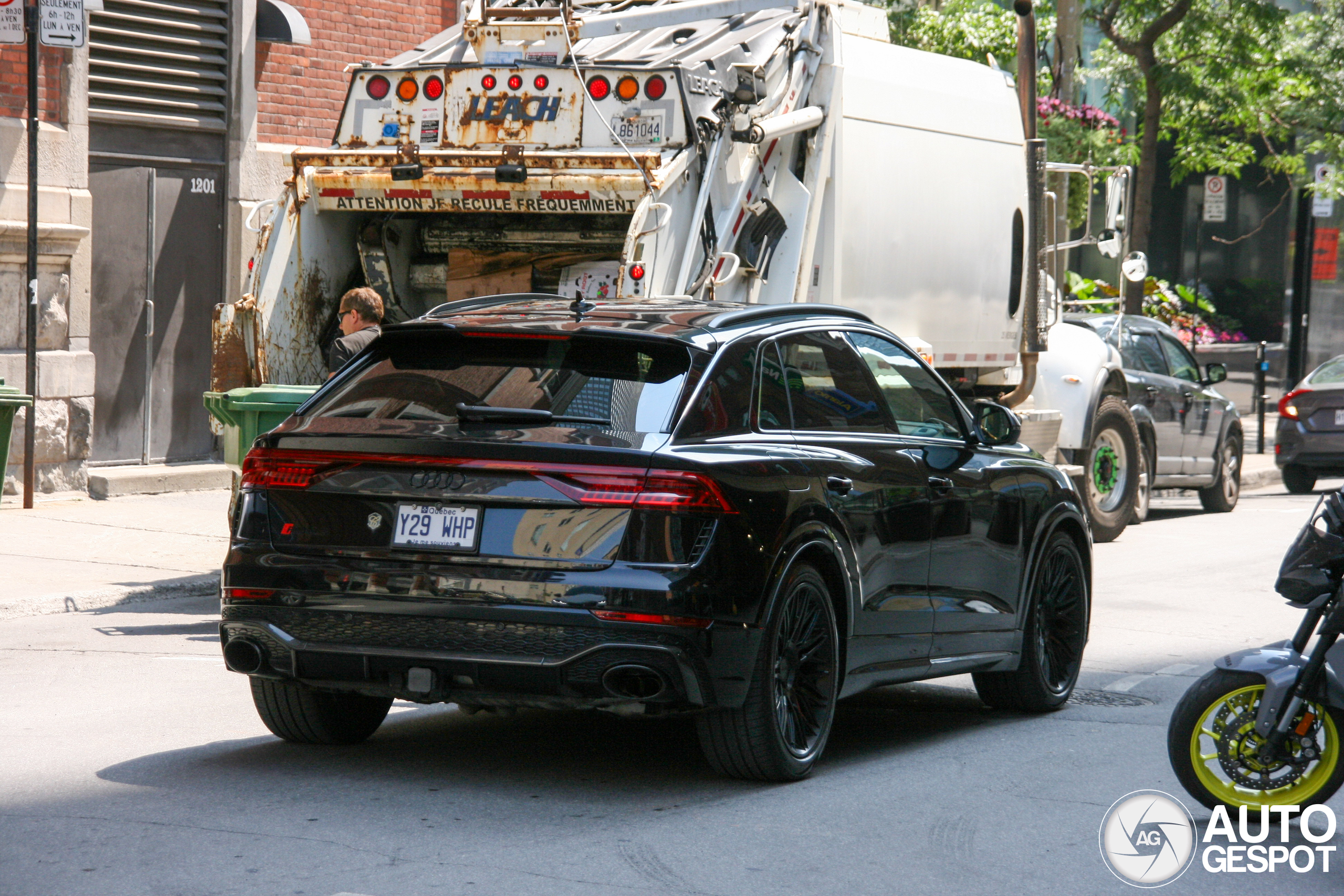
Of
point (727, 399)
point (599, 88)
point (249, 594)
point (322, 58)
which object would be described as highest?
point (322, 58)

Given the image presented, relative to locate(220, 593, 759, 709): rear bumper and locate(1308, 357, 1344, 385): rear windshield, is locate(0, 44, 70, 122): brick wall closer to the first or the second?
locate(220, 593, 759, 709): rear bumper

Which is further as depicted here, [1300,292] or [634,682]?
[1300,292]

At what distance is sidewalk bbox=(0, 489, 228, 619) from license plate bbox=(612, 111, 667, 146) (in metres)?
3.60

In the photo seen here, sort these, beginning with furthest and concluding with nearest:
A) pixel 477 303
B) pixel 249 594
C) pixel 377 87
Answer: pixel 377 87, pixel 477 303, pixel 249 594

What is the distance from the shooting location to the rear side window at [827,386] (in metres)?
6.41

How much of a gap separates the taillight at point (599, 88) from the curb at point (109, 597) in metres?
3.65

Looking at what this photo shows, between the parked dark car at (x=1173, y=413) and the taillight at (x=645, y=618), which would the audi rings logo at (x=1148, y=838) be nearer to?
the taillight at (x=645, y=618)

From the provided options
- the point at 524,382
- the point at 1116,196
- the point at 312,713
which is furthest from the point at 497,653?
the point at 1116,196

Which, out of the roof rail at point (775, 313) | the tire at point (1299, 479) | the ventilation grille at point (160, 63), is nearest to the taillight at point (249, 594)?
the roof rail at point (775, 313)

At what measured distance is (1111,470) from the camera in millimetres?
15242

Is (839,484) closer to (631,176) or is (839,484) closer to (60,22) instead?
(631,176)

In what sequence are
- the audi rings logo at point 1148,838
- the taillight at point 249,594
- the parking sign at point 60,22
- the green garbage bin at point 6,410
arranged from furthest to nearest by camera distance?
the parking sign at point 60,22 < the green garbage bin at point 6,410 < the taillight at point 249,594 < the audi rings logo at point 1148,838

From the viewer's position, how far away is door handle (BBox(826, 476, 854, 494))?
615 centimetres

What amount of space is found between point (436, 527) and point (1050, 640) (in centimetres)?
327
